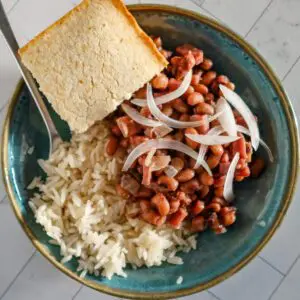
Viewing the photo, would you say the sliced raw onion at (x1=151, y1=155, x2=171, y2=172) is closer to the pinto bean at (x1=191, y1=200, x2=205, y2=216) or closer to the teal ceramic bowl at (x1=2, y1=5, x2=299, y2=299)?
the pinto bean at (x1=191, y1=200, x2=205, y2=216)

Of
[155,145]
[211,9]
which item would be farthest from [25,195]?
[211,9]

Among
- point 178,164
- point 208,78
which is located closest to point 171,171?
point 178,164

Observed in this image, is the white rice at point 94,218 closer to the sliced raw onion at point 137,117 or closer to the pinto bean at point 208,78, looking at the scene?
the sliced raw onion at point 137,117

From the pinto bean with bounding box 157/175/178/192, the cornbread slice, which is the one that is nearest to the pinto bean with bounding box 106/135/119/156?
the cornbread slice

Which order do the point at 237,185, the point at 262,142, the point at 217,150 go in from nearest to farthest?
the point at 217,150
the point at 262,142
the point at 237,185

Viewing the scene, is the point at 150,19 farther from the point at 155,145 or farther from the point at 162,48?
the point at 155,145

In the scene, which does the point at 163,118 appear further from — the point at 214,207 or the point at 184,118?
the point at 214,207
